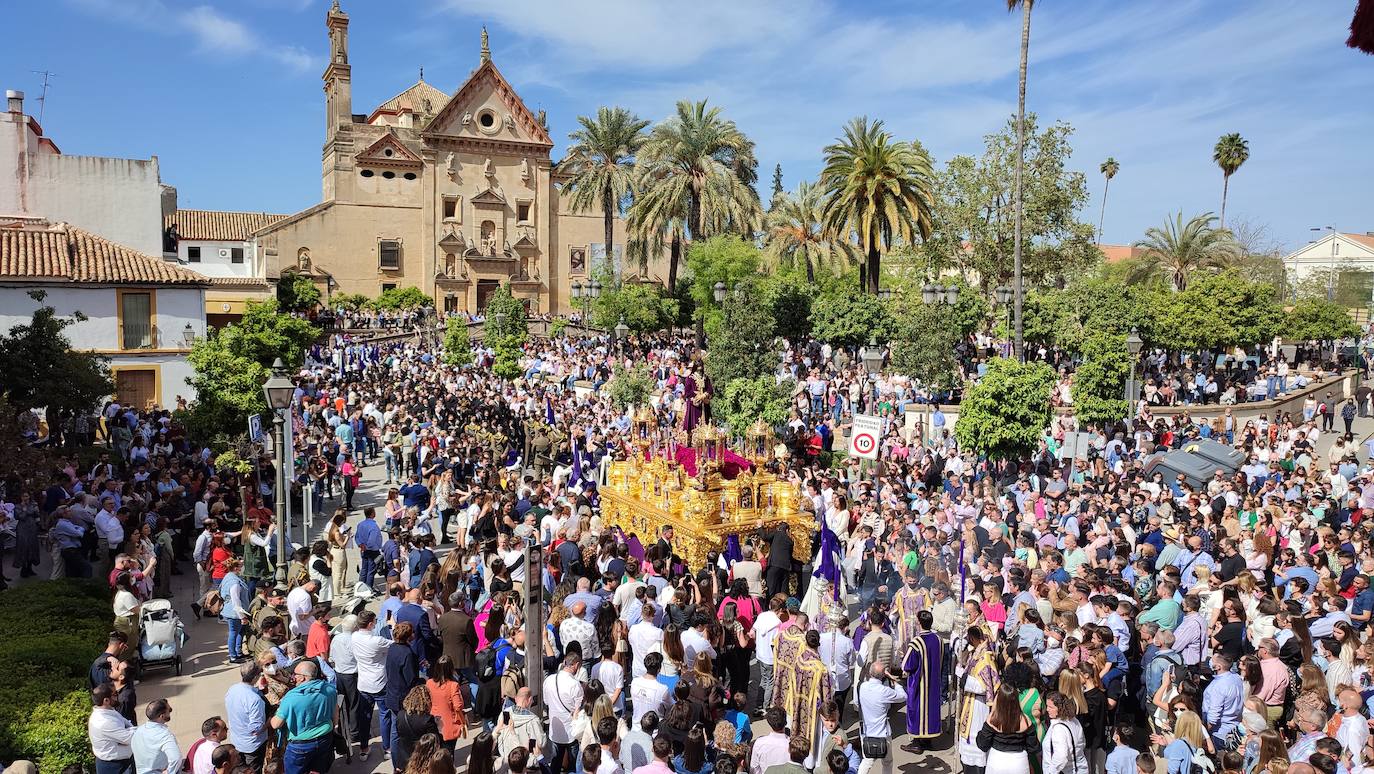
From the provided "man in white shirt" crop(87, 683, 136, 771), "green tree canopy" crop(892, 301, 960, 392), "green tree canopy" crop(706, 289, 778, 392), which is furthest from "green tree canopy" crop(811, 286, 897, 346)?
"man in white shirt" crop(87, 683, 136, 771)

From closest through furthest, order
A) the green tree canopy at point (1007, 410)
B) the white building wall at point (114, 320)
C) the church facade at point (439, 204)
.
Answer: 1. the green tree canopy at point (1007, 410)
2. the white building wall at point (114, 320)
3. the church facade at point (439, 204)

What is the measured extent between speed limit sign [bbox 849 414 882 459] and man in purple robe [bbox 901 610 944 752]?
8137mm

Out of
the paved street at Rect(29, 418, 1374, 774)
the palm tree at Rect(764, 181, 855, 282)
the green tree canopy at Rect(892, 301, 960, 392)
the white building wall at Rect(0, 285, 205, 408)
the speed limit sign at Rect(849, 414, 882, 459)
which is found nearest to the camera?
the paved street at Rect(29, 418, 1374, 774)

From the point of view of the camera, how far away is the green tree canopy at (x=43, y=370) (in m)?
17.3

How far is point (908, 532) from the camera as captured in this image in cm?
1266

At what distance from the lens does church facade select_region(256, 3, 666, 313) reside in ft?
192

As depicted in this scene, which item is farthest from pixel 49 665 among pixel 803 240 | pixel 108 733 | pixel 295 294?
pixel 295 294

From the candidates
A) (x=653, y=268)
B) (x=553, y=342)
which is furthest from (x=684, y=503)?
(x=653, y=268)

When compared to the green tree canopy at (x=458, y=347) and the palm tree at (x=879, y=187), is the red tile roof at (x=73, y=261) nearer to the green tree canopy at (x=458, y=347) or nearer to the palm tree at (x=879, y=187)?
the green tree canopy at (x=458, y=347)

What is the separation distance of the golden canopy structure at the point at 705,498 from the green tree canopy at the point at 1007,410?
5.97 meters

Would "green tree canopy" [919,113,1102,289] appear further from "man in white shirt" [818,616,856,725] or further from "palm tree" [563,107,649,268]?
"man in white shirt" [818,616,856,725]

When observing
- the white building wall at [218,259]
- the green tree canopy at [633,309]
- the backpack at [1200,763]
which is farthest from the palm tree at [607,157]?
the backpack at [1200,763]

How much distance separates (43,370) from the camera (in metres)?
17.7

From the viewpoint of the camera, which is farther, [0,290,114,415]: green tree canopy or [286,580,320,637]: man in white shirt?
[0,290,114,415]: green tree canopy
